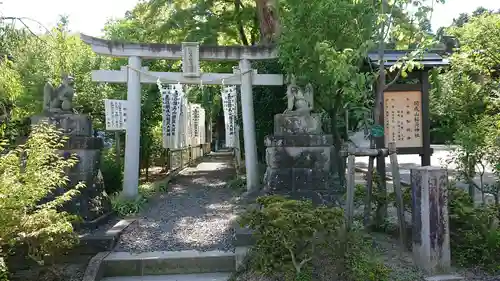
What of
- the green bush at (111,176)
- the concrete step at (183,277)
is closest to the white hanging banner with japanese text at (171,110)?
the green bush at (111,176)

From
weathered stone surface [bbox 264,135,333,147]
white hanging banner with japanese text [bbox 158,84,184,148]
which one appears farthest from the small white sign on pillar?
weathered stone surface [bbox 264,135,333,147]

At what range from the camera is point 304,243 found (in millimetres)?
5266

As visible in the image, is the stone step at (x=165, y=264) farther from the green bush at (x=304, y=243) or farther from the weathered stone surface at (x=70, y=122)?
the weathered stone surface at (x=70, y=122)

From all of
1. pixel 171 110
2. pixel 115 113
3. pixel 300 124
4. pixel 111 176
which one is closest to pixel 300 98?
pixel 300 124

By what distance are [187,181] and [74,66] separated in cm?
542

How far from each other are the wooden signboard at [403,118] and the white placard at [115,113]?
6461 millimetres

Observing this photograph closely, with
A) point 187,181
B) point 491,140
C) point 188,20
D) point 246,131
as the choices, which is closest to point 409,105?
point 491,140

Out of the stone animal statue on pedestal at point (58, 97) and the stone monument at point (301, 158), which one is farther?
the stone monument at point (301, 158)

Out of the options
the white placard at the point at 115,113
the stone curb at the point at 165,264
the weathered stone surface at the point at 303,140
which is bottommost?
the stone curb at the point at 165,264

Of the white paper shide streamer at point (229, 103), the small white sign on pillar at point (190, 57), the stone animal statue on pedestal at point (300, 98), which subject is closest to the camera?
the stone animal statue on pedestal at point (300, 98)

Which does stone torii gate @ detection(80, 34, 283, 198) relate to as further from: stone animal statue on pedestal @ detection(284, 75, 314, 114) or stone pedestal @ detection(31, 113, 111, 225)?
stone pedestal @ detection(31, 113, 111, 225)

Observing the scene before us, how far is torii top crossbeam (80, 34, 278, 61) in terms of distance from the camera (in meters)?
9.93

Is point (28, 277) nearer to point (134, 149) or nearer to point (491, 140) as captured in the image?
point (134, 149)

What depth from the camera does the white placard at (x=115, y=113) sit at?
10.4m
